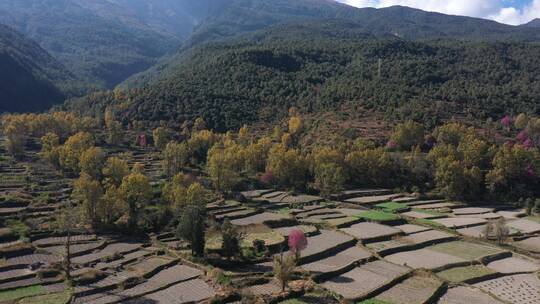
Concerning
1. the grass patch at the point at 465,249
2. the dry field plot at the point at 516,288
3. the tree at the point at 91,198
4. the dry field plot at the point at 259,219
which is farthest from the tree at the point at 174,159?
the dry field plot at the point at 516,288

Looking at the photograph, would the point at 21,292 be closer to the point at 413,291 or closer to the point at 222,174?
the point at 413,291

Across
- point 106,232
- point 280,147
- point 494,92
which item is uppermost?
point 494,92

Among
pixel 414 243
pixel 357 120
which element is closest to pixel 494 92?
pixel 357 120

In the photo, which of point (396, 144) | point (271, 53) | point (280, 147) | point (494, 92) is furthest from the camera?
point (271, 53)

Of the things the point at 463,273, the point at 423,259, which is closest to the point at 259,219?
the point at 423,259

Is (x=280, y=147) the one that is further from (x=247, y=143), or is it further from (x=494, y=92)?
(x=494, y=92)

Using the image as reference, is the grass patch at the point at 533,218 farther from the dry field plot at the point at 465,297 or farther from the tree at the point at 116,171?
the tree at the point at 116,171
